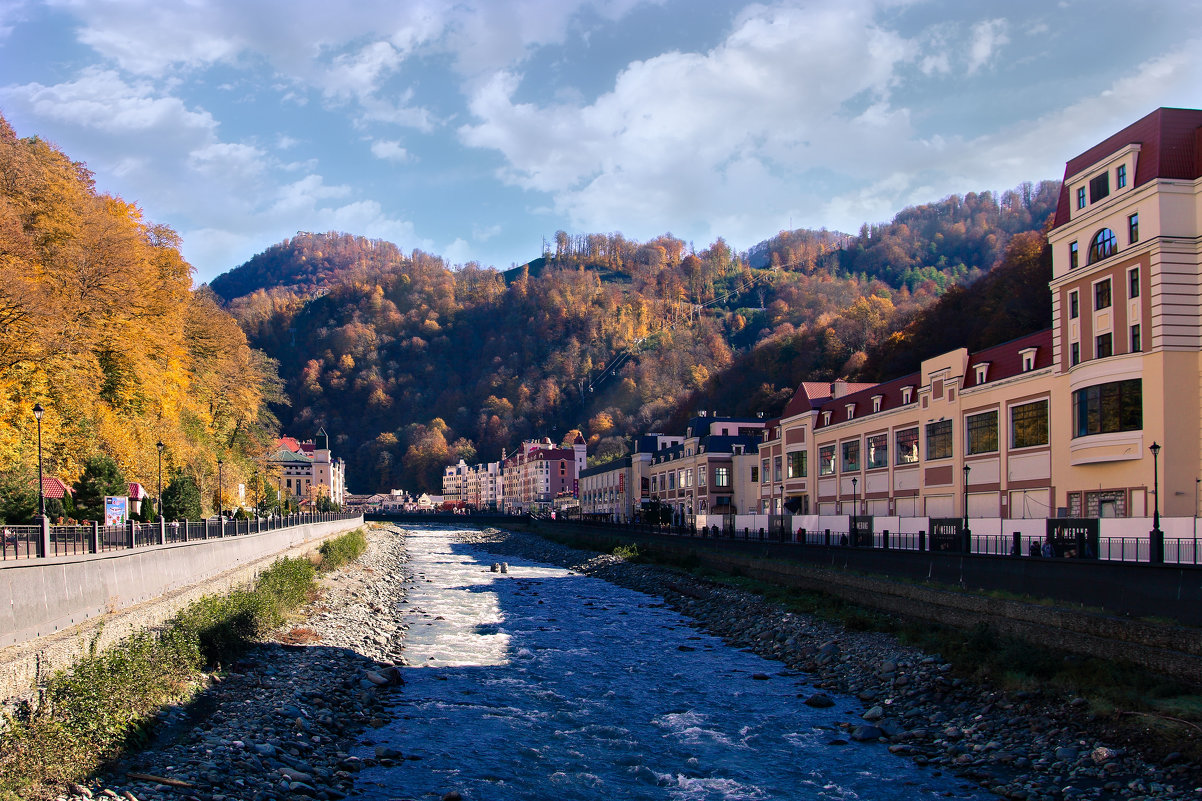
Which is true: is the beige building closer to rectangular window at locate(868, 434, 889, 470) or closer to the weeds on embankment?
rectangular window at locate(868, 434, 889, 470)

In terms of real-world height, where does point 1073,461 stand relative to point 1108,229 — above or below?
below

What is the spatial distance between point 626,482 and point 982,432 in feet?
201

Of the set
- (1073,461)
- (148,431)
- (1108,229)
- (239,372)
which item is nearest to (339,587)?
(148,431)

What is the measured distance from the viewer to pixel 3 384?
93.8 ft

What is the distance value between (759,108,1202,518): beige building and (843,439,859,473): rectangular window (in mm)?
7030

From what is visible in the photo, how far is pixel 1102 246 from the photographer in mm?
30500

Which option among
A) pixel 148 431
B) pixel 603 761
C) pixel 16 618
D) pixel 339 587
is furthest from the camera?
pixel 339 587

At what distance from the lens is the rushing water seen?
14.9m

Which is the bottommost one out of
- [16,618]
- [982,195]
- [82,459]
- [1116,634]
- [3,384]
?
[1116,634]

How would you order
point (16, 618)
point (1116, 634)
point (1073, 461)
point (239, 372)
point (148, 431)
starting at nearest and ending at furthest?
1. point (16, 618)
2. point (1116, 634)
3. point (1073, 461)
4. point (148, 431)
5. point (239, 372)

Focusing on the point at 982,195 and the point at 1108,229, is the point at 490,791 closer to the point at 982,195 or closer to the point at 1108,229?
the point at 1108,229

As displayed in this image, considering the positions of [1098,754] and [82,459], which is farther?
[82,459]

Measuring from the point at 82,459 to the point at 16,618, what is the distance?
2190cm

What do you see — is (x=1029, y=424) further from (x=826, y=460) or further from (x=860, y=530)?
(x=826, y=460)
